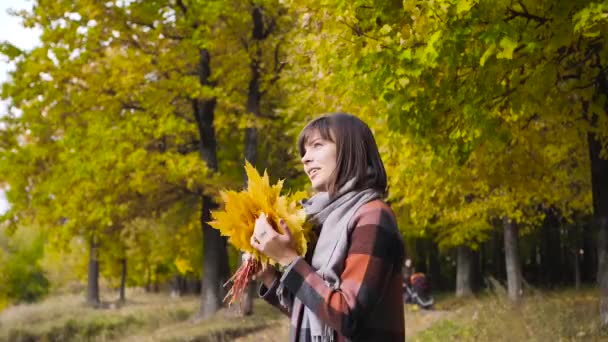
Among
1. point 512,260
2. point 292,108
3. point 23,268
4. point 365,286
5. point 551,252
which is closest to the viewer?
point 365,286

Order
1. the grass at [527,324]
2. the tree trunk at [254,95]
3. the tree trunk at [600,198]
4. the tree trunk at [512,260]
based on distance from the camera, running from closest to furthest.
Result: the grass at [527,324]
the tree trunk at [600,198]
the tree trunk at [254,95]
the tree trunk at [512,260]

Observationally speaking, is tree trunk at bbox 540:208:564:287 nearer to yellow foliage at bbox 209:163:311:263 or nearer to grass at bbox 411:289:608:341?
grass at bbox 411:289:608:341

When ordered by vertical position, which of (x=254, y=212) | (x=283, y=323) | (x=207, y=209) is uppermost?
(x=207, y=209)

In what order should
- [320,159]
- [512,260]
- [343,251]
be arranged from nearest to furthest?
[343,251] → [320,159] → [512,260]

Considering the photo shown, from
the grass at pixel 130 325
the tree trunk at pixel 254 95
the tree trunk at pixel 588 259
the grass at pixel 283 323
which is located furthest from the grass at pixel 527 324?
the tree trunk at pixel 588 259

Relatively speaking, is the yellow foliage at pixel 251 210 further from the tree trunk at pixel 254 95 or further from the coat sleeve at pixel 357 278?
the tree trunk at pixel 254 95

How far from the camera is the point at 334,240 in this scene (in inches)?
95.2

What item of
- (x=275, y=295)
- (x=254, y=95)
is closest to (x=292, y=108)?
(x=254, y=95)

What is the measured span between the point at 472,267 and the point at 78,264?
23.3 metres

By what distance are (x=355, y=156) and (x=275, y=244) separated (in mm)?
423

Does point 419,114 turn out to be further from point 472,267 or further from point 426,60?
point 472,267

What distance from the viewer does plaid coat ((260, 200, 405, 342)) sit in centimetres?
223

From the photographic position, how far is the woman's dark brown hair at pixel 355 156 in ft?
8.09

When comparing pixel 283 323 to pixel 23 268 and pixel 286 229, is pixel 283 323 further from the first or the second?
pixel 23 268
